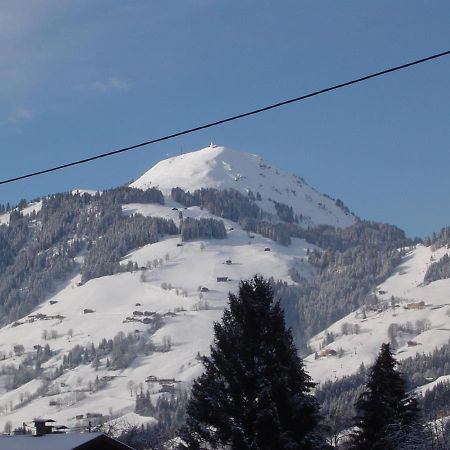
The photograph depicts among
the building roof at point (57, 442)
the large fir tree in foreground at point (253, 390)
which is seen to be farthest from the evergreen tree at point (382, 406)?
the large fir tree in foreground at point (253, 390)

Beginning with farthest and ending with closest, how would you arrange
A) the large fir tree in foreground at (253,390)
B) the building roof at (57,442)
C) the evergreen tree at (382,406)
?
the evergreen tree at (382,406) → the building roof at (57,442) → the large fir tree in foreground at (253,390)

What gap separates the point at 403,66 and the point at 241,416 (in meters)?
17.8

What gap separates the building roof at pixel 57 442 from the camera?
37.0 metres

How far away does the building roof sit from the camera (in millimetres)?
36969

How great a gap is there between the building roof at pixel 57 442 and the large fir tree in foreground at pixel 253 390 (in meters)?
6.49

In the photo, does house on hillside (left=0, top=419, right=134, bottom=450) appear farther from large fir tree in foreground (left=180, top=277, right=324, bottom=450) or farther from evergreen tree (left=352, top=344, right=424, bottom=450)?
evergreen tree (left=352, top=344, right=424, bottom=450)

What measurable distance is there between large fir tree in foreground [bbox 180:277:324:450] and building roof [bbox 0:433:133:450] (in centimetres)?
649

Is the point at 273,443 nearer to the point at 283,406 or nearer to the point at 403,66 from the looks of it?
the point at 283,406

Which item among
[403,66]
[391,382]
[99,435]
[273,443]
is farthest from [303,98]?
[391,382]

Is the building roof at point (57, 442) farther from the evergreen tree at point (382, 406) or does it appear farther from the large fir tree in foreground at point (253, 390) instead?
the evergreen tree at point (382, 406)

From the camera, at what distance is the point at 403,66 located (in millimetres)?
15555

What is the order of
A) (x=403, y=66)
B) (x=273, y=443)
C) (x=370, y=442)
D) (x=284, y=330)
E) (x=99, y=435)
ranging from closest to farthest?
(x=403, y=66), (x=273, y=443), (x=284, y=330), (x=99, y=435), (x=370, y=442)

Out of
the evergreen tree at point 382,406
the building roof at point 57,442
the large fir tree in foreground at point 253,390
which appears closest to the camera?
the large fir tree in foreground at point 253,390

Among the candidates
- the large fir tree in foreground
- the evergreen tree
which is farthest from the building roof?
the evergreen tree
